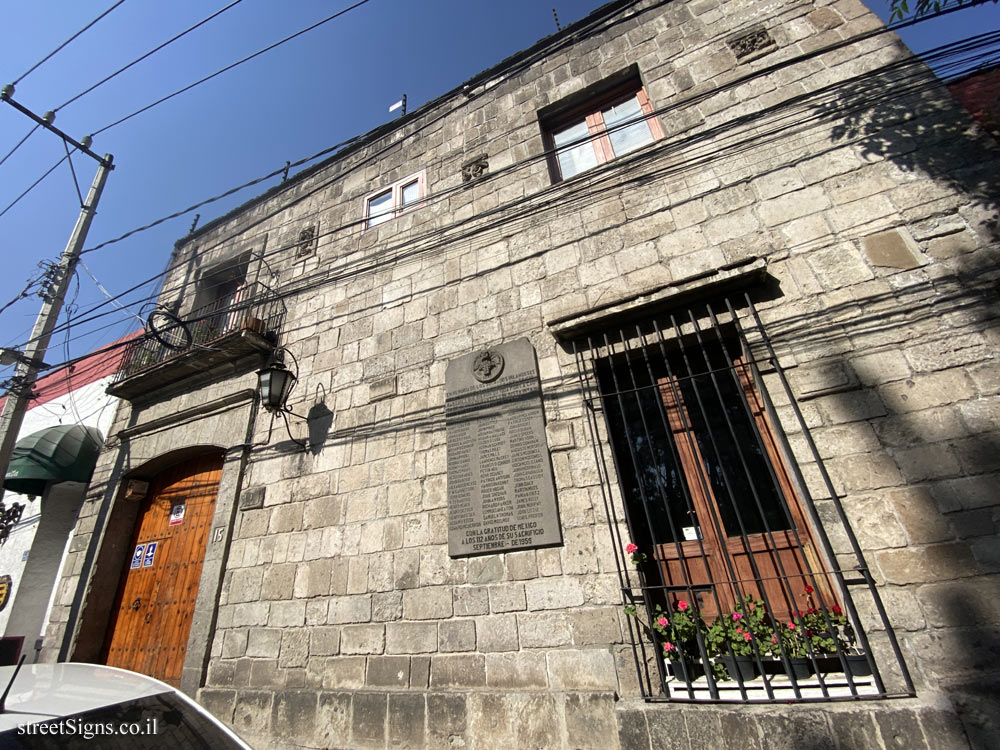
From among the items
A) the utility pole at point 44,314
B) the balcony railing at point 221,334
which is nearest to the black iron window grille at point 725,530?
the balcony railing at point 221,334

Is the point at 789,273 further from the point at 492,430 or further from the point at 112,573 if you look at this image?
the point at 112,573

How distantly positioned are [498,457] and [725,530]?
184 centimetres

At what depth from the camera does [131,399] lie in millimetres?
6742

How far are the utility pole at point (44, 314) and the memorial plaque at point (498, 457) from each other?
6.47 meters

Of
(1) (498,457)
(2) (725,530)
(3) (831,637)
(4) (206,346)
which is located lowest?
(3) (831,637)

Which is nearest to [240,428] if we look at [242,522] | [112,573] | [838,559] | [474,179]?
[242,522]

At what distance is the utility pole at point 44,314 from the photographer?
5.94 m

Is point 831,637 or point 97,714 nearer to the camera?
point 97,714

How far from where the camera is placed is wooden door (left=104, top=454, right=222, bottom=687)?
4.89 m

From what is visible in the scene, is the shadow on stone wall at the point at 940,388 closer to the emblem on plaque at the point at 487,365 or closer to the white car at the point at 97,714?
the emblem on plaque at the point at 487,365

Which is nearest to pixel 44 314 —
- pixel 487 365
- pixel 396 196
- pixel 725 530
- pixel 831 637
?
pixel 396 196

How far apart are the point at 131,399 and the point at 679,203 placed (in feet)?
27.0

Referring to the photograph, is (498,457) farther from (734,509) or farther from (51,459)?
(51,459)

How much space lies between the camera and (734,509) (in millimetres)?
3043
